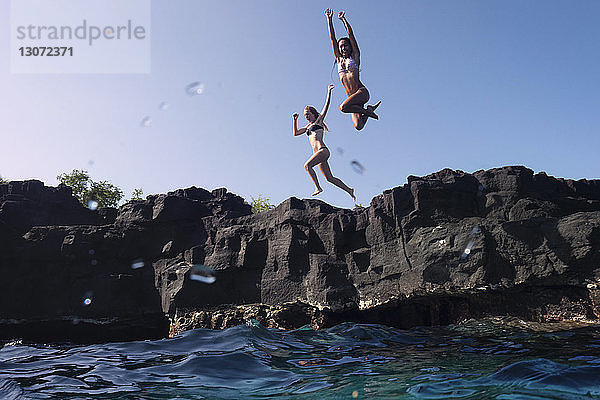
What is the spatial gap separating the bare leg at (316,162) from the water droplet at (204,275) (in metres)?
2.82

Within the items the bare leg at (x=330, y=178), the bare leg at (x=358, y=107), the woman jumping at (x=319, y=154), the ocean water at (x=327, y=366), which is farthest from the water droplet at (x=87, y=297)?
the bare leg at (x=358, y=107)

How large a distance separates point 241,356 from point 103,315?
6.89 meters

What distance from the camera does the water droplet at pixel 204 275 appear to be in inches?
377

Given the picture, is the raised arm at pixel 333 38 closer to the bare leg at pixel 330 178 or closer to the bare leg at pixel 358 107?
the bare leg at pixel 358 107

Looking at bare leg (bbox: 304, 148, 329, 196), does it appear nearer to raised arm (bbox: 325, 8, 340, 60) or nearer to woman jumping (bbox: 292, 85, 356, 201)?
woman jumping (bbox: 292, 85, 356, 201)

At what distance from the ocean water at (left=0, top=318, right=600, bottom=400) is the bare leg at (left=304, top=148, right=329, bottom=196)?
157 inches

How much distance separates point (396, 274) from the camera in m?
7.68

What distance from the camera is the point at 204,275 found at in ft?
31.6

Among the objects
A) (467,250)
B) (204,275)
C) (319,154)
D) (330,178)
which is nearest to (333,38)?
(319,154)

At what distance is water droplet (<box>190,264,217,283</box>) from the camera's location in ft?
31.4

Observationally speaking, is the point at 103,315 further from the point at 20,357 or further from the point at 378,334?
the point at 378,334

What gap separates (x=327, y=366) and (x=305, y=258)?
4329 millimetres

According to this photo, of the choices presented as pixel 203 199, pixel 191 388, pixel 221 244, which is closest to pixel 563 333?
pixel 191 388

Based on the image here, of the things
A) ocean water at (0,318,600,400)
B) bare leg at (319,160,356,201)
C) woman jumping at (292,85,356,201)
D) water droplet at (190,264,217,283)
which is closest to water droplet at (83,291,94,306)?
water droplet at (190,264,217,283)
